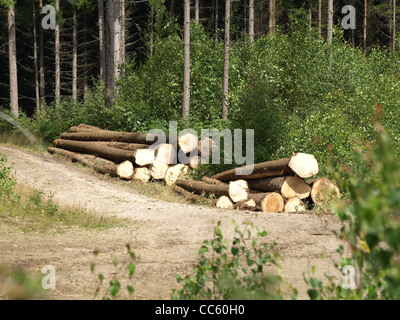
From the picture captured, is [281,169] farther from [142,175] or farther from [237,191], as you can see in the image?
[142,175]

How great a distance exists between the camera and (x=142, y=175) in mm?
16188

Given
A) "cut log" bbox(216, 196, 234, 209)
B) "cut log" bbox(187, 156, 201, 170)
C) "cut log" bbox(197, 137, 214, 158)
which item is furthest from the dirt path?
"cut log" bbox(197, 137, 214, 158)

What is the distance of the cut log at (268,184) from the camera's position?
1236 centimetres

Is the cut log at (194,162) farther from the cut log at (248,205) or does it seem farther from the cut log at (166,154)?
the cut log at (248,205)

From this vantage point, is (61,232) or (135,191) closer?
(61,232)

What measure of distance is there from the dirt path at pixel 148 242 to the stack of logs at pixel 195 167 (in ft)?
3.38

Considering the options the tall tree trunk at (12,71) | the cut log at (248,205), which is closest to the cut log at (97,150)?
the cut log at (248,205)

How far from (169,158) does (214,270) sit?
12.1 m

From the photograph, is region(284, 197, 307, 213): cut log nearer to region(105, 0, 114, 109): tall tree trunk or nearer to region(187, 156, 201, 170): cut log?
region(187, 156, 201, 170): cut log

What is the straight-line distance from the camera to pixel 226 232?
377 inches

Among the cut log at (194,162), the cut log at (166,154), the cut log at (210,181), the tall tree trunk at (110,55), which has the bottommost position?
the cut log at (210,181)
